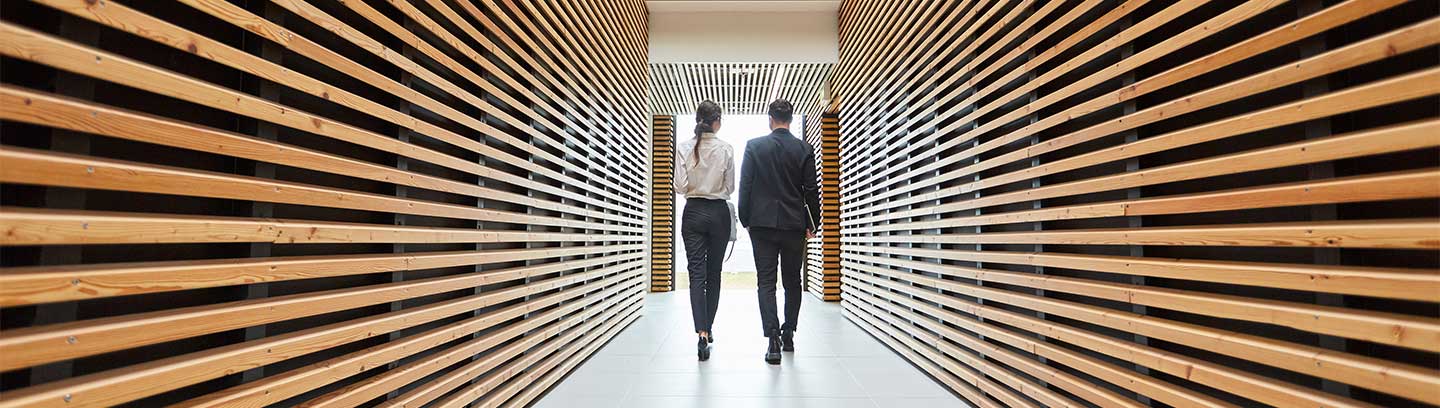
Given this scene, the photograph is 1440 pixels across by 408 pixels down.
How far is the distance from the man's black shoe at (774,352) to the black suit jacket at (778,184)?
599 mm

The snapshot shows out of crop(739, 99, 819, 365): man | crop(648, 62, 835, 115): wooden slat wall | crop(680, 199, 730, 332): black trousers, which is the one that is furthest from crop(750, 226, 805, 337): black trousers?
crop(648, 62, 835, 115): wooden slat wall

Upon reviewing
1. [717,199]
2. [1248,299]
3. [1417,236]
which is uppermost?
[717,199]

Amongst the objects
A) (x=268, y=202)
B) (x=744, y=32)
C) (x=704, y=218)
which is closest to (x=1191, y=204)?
(x=268, y=202)

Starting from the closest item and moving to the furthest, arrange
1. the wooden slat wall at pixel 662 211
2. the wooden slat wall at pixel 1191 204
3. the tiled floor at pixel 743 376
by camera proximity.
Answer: the wooden slat wall at pixel 1191 204
the tiled floor at pixel 743 376
the wooden slat wall at pixel 662 211

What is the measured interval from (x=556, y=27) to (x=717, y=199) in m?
1.19

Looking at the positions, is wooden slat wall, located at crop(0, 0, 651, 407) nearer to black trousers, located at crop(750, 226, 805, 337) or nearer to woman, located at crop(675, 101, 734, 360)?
woman, located at crop(675, 101, 734, 360)

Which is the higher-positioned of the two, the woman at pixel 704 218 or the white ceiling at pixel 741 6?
the white ceiling at pixel 741 6

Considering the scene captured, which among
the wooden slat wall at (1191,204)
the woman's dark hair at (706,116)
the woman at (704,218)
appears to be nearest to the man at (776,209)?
the woman at (704,218)

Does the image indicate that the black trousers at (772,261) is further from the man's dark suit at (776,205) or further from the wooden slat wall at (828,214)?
the wooden slat wall at (828,214)

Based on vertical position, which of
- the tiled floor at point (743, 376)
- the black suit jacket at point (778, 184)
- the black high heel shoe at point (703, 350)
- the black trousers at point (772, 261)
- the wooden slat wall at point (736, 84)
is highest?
the wooden slat wall at point (736, 84)

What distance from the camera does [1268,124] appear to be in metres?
1.22

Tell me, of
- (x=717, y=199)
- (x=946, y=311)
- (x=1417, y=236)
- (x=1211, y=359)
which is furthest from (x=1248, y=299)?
(x=717, y=199)

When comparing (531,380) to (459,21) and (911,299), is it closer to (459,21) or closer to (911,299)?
(459,21)

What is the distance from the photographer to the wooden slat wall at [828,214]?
260 inches
